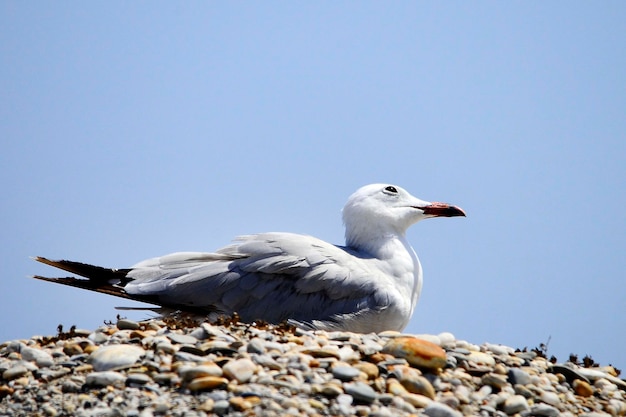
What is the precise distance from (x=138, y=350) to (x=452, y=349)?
3.05 metres

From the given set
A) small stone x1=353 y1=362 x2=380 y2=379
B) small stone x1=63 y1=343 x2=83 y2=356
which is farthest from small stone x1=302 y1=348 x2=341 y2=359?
small stone x1=63 y1=343 x2=83 y2=356

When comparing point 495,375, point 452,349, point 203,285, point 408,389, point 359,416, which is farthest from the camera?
point 203,285

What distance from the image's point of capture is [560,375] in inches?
345

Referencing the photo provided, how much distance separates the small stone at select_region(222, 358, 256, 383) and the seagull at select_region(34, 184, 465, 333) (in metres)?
2.87

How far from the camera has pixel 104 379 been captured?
705cm

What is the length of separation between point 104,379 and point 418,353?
2.70 metres

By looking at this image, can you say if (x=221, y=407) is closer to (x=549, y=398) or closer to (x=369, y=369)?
(x=369, y=369)

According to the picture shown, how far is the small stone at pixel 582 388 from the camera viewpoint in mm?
8484

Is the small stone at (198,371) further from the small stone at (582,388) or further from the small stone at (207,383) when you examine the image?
the small stone at (582,388)

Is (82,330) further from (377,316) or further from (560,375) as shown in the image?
(560,375)

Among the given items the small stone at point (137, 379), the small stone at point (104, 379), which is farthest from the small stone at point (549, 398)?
the small stone at point (104, 379)

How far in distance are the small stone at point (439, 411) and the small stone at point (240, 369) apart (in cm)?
143

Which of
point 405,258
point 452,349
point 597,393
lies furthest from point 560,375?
point 405,258

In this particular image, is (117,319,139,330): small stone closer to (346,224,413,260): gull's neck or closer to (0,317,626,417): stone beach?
(0,317,626,417): stone beach
